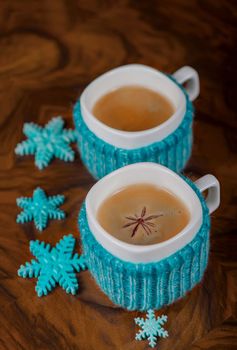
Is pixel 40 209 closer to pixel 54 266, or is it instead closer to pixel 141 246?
pixel 54 266

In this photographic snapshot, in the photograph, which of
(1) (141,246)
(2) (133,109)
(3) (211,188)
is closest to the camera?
(1) (141,246)

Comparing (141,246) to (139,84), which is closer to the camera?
(141,246)

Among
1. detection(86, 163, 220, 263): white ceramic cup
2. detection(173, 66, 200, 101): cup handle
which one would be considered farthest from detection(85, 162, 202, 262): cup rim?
detection(173, 66, 200, 101): cup handle

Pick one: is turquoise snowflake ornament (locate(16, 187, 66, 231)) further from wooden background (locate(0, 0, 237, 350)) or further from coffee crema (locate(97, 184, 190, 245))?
coffee crema (locate(97, 184, 190, 245))

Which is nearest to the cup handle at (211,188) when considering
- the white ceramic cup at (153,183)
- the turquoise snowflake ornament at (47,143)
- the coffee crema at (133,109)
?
the white ceramic cup at (153,183)

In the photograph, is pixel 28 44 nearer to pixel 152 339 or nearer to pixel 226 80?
pixel 226 80

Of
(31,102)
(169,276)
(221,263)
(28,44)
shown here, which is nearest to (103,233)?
(169,276)

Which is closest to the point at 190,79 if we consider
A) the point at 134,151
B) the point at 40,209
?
the point at 134,151
